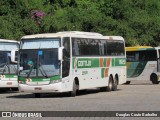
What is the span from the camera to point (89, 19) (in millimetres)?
51219

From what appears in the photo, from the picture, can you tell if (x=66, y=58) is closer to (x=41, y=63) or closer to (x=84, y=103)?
(x=41, y=63)

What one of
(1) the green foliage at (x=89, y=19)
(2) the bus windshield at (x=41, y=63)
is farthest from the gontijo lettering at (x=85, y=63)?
(1) the green foliage at (x=89, y=19)

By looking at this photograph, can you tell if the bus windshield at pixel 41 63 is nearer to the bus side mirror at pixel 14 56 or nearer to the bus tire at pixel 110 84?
the bus side mirror at pixel 14 56

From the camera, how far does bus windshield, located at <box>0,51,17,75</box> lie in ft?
102

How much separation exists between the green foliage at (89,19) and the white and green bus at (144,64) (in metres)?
8.10

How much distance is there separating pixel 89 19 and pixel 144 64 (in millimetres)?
10681

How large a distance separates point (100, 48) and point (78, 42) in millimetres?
2927

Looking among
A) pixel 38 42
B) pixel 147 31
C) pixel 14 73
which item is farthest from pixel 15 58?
pixel 147 31

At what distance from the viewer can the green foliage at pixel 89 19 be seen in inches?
1953

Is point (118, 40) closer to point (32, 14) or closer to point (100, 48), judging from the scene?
point (100, 48)

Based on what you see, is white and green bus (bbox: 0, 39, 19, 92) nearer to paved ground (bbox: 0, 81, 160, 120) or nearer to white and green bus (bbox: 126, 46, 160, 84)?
paved ground (bbox: 0, 81, 160, 120)

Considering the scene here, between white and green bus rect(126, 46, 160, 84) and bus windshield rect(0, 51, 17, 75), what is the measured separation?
13.1 meters

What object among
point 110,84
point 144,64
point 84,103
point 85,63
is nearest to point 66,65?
point 85,63

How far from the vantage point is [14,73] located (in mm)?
31391
